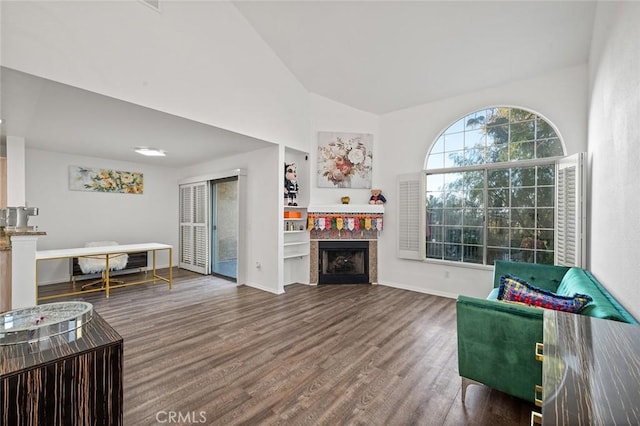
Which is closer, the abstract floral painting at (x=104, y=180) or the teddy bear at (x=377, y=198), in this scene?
the teddy bear at (x=377, y=198)

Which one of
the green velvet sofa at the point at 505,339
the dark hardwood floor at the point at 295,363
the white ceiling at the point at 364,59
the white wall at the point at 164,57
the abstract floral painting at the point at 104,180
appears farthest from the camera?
the abstract floral painting at the point at 104,180

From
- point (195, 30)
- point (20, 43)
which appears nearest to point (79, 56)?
point (20, 43)

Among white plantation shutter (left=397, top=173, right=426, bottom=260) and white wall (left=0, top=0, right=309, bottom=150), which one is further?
white plantation shutter (left=397, top=173, right=426, bottom=260)

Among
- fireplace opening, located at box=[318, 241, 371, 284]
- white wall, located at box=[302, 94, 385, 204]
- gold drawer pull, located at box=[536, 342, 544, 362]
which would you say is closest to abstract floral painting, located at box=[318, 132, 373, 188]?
white wall, located at box=[302, 94, 385, 204]

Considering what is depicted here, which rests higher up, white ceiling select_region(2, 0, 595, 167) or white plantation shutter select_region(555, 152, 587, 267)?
white ceiling select_region(2, 0, 595, 167)

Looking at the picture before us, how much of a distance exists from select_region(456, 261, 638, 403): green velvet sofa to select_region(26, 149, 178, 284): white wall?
654 cm

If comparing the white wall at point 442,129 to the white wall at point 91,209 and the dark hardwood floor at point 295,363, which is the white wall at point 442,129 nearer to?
the dark hardwood floor at point 295,363

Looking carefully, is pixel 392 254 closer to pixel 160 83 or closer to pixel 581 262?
pixel 581 262

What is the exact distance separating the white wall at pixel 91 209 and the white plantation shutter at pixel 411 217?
17.5 feet

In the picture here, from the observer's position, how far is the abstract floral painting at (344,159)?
507 centimetres

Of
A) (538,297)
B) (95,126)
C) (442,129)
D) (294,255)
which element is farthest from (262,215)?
(538,297)

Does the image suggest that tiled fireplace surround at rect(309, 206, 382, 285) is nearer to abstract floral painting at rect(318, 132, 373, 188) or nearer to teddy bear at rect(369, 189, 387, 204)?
teddy bear at rect(369, 189, 387, 204)

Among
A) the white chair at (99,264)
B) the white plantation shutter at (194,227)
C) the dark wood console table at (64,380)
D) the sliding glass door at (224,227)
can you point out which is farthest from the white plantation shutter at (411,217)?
the white chair at (99,264)

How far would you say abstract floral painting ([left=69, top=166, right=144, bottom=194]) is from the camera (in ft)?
17.1
